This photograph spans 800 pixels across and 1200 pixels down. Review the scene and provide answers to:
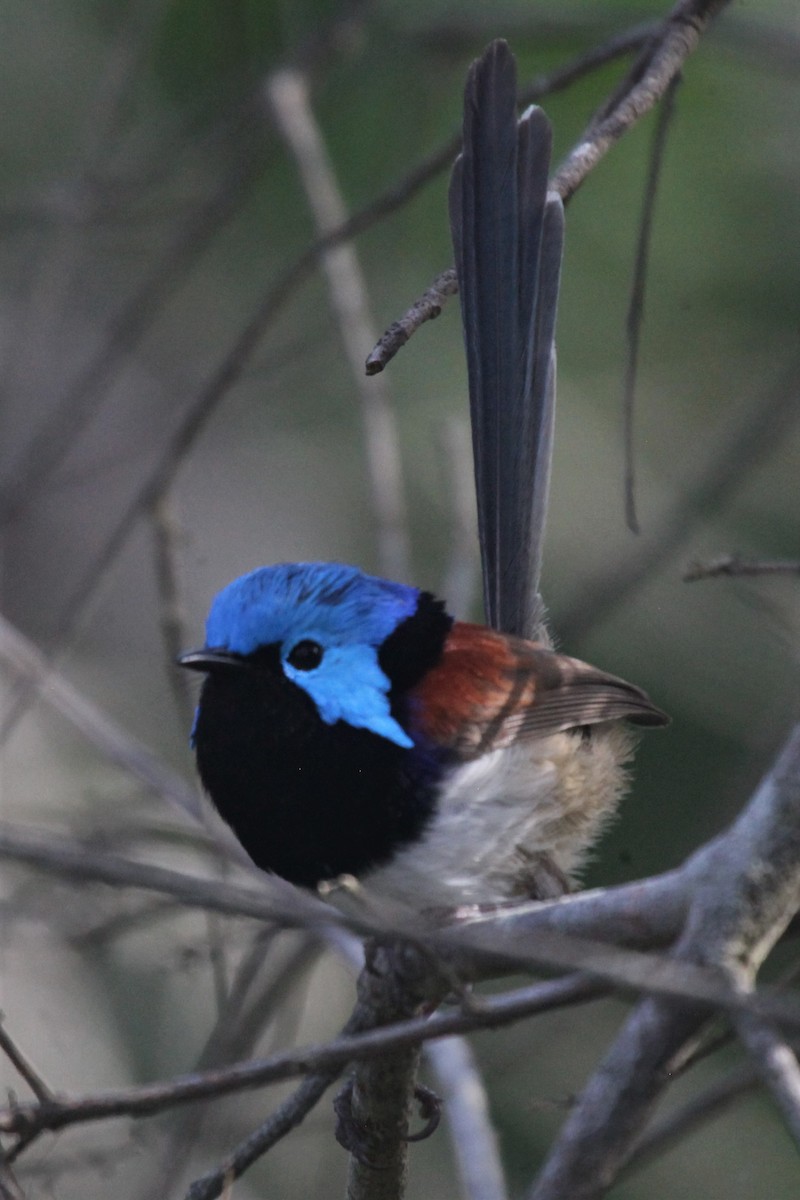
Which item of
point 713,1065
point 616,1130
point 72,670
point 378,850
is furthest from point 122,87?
point 616,1130

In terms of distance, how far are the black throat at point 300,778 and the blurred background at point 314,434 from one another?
0.46 m

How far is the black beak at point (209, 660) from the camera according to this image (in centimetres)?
295

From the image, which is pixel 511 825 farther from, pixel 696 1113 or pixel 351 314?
pixel 351 314

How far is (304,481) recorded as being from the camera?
5.91m

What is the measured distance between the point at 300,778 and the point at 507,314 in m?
1.16

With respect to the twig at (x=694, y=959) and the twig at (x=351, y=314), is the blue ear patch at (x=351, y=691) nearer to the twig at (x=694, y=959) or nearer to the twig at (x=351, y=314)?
the twig at (x=351, y=314)

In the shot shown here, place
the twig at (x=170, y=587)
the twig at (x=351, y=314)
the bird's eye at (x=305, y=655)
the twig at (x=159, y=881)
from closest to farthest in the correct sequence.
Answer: the twig at (x=159, y=881) → the bird's eye at (x=305, y=655) → the twig at (x=170, y=587) → the twig at (x=351, y=314)

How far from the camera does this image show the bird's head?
301 centimetres

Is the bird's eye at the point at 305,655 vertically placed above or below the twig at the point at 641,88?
below

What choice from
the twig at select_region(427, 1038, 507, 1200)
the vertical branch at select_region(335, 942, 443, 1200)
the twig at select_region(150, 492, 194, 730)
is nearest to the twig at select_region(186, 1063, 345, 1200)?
the vertical branch at select_region(335, 942, 443, 1200)

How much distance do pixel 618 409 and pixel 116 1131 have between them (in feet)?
10.0

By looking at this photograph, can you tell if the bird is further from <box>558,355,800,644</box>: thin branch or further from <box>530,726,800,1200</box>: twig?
<box>530,726,800,1200</box>: twig

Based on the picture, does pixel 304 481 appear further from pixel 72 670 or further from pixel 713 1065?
pixel 713 1065

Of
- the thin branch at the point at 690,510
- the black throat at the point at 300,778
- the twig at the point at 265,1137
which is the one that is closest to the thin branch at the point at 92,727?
the black throat at the point at 300,778
